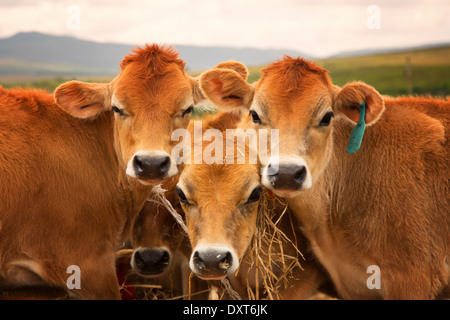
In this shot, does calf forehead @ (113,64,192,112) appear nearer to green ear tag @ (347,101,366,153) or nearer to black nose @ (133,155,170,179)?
black nose @ (133,155,170,179)

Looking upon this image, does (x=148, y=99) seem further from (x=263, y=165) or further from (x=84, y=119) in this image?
(x=263, y=165)

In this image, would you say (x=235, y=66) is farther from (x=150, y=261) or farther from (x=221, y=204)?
(x=150, y=261)

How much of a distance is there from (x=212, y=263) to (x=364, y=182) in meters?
2.21

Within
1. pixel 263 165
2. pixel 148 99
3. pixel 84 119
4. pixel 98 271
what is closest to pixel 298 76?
pixel 263 165

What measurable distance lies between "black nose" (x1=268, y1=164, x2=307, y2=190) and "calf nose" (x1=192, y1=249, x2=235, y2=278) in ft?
2.59

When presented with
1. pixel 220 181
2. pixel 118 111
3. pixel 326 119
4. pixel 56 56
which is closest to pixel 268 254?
pixel 220 181

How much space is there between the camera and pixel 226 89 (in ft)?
18.7

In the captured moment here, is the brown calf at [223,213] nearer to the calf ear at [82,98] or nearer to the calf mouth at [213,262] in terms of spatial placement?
the calf mouth at [213,262]

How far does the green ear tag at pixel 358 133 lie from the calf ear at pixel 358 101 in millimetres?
56

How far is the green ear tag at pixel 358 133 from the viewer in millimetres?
5320

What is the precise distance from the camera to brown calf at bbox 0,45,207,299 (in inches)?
211

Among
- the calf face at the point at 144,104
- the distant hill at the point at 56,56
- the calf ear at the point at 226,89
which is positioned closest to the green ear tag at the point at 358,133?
the calf ear at the point at 226,89

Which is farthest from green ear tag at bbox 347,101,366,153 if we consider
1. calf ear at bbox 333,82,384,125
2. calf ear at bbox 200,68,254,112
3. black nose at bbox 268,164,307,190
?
calf ear at bbox 200,68,254,112
